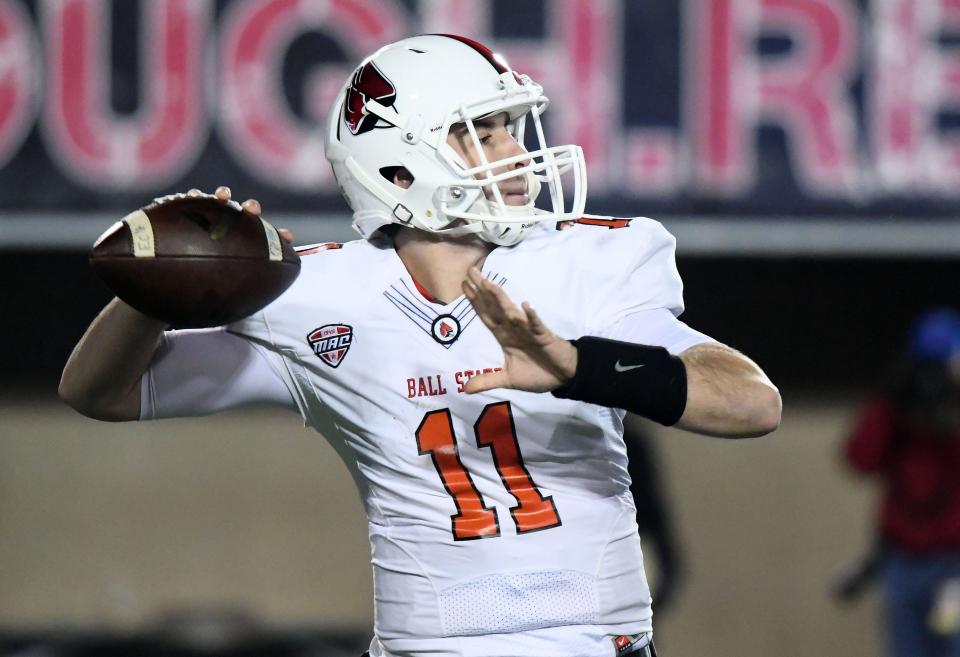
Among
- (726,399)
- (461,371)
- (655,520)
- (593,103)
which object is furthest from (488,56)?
(593,103)

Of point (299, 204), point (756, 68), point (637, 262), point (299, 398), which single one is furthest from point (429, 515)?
point (756, 68)

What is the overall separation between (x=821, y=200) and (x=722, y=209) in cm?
35

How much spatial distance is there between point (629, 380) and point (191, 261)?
2.33ft

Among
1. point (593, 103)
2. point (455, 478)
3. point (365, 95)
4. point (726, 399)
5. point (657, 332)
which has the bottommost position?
point (455, 478)

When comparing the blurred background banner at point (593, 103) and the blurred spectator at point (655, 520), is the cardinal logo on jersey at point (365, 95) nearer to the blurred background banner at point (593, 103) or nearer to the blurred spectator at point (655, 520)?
the blurred spectator at point (655, 520)

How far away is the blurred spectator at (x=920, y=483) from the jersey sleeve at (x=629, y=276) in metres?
2.75

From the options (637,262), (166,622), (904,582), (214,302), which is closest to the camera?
(214,302)

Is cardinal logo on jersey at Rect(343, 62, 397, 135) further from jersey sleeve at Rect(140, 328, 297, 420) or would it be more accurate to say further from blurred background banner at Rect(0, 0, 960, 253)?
blurred background banner at Rect(0, 0, 960, 253)

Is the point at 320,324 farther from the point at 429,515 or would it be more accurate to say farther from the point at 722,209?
the point at 722,209

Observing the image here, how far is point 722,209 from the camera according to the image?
493 centimetres

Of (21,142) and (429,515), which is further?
(21,142)

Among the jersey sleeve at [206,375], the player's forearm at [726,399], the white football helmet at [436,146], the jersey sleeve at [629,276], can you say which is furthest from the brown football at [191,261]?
the player's forearm at [726,399]

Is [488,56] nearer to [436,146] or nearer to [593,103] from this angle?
[436,146]

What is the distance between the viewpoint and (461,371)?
2227mm
